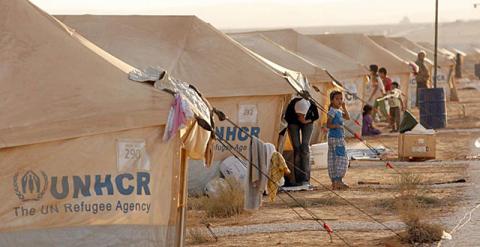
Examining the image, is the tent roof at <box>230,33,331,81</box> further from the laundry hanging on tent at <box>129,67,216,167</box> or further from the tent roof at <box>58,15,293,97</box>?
the laundry hanging on tent at <box>129,67,216,167</box>

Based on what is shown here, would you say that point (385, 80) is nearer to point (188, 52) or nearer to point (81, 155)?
point (188, 52)

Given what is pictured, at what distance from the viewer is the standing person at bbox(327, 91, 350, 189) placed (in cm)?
1667

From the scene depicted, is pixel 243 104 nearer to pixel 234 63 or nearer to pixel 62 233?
pixel 234 63

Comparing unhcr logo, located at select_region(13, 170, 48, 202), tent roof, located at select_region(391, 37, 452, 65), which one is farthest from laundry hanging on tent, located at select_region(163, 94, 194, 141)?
tent roof, located at select_region(391, 37, 452, 65)

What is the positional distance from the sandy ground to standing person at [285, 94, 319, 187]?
30 cm

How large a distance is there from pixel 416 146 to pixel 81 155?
1121 centimetres

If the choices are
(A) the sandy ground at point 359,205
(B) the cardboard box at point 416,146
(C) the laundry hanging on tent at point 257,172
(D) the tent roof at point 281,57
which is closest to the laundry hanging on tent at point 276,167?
(C) the laundry hanging on tent at point 257,172

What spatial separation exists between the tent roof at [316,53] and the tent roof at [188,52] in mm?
8917

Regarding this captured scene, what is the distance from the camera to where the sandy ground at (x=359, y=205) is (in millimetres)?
13250

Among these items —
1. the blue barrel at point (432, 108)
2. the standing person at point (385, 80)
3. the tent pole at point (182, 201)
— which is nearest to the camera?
the tent pole at point (182, 201)

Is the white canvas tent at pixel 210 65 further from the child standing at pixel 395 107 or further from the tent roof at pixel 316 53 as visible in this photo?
the child standing at pixel 395 107

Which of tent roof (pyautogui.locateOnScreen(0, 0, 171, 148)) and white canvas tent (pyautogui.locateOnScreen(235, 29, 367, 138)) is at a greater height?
white canvas tent (pyautogui.locateOnScreen(235, 29, 367, 138))

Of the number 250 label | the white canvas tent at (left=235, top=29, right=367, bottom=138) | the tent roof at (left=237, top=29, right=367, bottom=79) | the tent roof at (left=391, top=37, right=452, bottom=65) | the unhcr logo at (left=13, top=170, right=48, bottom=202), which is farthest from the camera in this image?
the tent roof at (left=391, top=37, right=452, bottom=65)

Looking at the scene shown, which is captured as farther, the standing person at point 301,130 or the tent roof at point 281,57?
the tent roof at point 281,57
